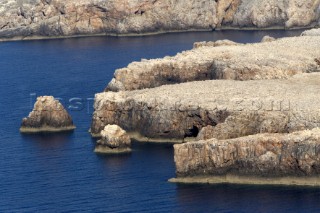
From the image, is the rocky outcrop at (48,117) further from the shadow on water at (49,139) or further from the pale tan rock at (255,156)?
the pale tan rock at (255,156)

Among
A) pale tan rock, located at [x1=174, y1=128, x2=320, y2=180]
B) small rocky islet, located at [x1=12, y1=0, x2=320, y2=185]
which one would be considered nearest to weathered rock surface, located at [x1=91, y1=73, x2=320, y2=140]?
small rocky islet, located at [x1=12, y1=0, x2=320, y2=185]

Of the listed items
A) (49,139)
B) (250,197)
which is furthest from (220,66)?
(250,197)

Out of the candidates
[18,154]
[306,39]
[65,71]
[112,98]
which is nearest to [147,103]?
[112,98]

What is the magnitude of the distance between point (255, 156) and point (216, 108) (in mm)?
15675

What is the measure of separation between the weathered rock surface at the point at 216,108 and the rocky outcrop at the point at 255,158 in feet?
18.4

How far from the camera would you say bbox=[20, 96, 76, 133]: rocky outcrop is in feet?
465

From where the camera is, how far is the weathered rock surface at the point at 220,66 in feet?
486

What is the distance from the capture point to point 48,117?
5600 inches

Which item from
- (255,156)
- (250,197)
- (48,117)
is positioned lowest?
(250,197)

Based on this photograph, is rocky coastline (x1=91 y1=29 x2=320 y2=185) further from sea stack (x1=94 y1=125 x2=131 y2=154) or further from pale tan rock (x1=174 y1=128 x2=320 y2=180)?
sea stack (x1=94 y1=125 x2=131 y2=154)

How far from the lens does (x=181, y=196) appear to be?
113 m

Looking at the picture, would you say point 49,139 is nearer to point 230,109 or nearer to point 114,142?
point 114,142

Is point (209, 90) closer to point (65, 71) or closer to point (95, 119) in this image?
point (95, 119)

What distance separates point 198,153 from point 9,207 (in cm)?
1642
